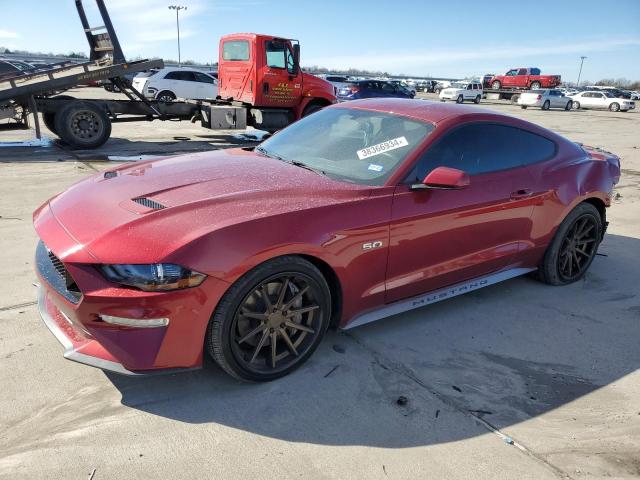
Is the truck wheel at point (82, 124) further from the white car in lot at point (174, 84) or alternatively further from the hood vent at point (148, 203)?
the white car in lot at point (174, 84)

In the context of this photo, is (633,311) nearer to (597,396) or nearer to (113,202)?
(597,396)

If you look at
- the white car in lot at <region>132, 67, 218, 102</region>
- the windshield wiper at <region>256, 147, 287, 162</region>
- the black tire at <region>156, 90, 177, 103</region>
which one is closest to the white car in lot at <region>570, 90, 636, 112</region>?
the white car in lot at <region>132, 67, 218, 102</region>

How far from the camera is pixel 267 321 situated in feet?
9.14

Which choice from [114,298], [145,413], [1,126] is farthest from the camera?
[1,126]

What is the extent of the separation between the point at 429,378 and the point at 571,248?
2323 millimetres

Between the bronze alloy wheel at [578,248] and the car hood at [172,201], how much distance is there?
2.40 m

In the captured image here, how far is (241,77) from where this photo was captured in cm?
1283

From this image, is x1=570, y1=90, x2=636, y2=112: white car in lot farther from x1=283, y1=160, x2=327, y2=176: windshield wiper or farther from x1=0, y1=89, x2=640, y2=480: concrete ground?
x1=283, y1=160, x2=327, y2=176: windshield wiper

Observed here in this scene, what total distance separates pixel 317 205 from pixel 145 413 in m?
1.43

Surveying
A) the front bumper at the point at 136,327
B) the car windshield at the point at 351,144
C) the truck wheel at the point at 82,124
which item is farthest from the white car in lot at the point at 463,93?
the front bumper at the point at 136,327

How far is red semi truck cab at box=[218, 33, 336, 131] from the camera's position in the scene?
12.3 metres

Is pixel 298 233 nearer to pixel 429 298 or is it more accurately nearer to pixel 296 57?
pixel 429 298

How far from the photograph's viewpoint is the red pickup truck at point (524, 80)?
44406 mm

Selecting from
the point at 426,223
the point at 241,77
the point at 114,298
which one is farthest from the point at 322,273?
the point at 241,77
